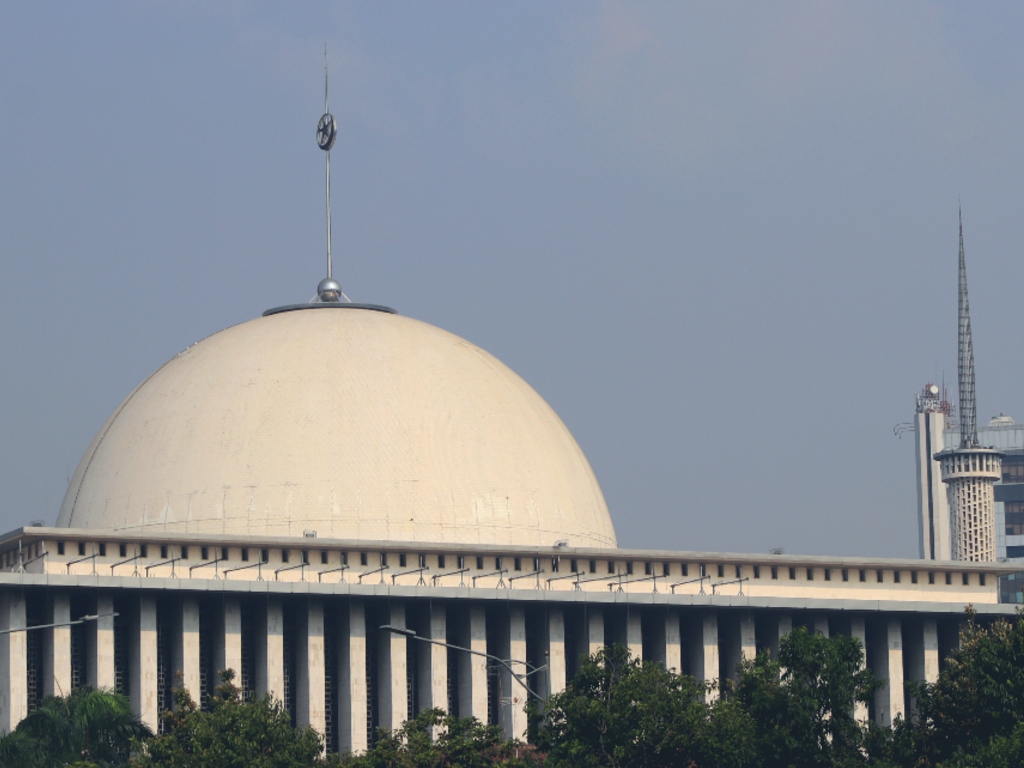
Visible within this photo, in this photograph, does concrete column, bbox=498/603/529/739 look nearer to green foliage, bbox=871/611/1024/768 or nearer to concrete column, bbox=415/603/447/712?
concrete column, bbox=415/603/447/712

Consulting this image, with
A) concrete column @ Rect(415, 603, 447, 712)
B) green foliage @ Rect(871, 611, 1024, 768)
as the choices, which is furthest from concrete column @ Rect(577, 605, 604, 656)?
green foliage @ Rect(871, 611, 1024, 768)

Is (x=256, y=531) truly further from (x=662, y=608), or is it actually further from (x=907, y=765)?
(x=907, y=765)

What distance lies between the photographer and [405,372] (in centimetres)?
9300

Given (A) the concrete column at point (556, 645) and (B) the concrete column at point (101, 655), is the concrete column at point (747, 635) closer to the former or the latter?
(A) the concrete column at point (556, 645)

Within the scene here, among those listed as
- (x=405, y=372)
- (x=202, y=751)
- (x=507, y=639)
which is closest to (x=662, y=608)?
(x=507, y=639)

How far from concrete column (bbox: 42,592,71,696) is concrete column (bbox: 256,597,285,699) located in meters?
6.40

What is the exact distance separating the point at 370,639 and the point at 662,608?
34.2 ft

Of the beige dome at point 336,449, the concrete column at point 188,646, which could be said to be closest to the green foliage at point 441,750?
the concrete column at point 188,646

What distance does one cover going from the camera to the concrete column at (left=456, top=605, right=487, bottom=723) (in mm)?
85062

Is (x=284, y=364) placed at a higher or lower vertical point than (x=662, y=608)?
higher

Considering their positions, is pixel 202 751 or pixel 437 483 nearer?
pixel 202 751

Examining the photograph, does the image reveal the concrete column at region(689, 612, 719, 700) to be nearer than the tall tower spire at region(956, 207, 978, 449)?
Yes

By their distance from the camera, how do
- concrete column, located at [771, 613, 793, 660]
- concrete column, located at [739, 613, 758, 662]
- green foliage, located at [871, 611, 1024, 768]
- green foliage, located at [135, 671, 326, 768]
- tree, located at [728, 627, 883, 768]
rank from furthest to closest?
concrete column, located at [771, 613, 793, 660]
concrete column, located at [739, 613, 758, 662]
green foliage, located at [871, 611, 1024, 768]
tree, located at [728, 627, 883, 768]
green foliage, located at [135, 671, 326, 768]

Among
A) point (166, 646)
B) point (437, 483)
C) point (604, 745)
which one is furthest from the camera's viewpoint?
point (437, 483)
